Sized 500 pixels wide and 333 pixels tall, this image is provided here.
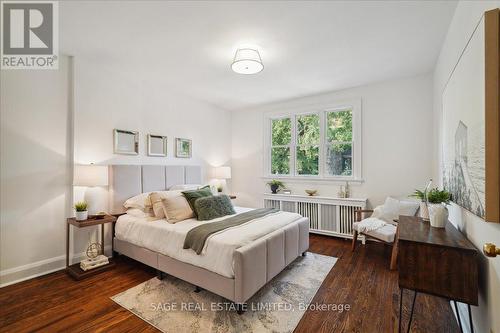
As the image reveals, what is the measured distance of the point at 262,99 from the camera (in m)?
4.71

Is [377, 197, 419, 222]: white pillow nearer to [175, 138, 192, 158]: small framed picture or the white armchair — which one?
the white armchair

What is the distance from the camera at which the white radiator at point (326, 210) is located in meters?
3.90

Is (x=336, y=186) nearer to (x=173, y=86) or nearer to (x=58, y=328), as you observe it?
(x=173, y=86)

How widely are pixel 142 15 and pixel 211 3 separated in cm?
70

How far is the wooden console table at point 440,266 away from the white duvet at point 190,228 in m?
1.27

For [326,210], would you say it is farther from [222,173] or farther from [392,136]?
[222,173]

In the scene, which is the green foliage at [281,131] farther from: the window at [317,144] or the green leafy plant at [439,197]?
the green leafy plant at [439,197]

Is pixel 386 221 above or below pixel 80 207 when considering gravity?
below

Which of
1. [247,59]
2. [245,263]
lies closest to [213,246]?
[245,263]

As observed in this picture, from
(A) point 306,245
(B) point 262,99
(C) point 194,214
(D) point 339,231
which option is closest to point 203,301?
(C) point 194,214

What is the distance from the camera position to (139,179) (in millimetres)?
3475

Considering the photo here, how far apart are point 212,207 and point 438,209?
2.34 m

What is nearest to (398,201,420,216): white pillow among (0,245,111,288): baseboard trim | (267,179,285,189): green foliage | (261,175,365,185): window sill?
(261,175,365,185): window sill

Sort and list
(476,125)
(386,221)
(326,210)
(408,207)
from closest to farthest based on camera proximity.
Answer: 1. (476,125)
2. (408,207)
3. (386,221)
4. (326,210)
